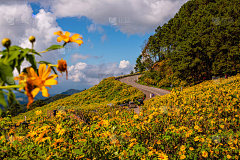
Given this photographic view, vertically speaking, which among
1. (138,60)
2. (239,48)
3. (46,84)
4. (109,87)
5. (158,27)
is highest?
(158,27)

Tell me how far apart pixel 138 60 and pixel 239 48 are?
36262 mm

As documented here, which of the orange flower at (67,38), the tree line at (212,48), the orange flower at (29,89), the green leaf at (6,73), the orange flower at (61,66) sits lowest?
the orange flower at (29,89)

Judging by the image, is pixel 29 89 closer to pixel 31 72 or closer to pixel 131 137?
pixel 31 72

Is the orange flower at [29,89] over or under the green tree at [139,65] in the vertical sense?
under

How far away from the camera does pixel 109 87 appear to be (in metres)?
20.4

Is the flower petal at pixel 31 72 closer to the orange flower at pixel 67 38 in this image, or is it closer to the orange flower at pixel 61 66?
the orange flower at pixel 61 66

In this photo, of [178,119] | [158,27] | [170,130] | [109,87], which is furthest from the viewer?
[158,27]

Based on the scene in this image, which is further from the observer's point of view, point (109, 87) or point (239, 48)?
point (109, 87)

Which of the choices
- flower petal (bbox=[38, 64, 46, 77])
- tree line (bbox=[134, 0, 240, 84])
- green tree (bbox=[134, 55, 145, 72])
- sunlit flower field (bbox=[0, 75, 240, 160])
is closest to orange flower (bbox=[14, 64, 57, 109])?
flower petal (bbox=[38, 64, 46, 77])

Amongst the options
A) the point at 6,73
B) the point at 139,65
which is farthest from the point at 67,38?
the point at 139,65

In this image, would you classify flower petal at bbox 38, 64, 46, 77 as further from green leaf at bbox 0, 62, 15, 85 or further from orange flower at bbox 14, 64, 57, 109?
green leaf at bbox 0, 62, 15, 85

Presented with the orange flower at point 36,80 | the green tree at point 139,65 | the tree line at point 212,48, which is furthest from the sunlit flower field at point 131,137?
the green tree at point 139,65

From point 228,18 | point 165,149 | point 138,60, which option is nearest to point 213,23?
point 228,18

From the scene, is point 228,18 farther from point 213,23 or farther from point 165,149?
point 165,149
